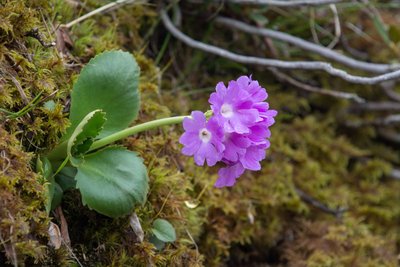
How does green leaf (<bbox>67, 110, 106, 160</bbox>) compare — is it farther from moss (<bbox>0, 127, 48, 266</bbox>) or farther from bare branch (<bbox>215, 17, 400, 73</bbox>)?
bare branch (<bbox>215, 17, 400, 73</bbox>)

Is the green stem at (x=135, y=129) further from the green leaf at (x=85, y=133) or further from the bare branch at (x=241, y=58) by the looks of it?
the bare branch at (x=241, y=58)

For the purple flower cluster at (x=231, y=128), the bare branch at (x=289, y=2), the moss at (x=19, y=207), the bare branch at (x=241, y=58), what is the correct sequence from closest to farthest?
1. the moss at (x=19, y=207)
2. the purple flower cluster at (x=231, y=128)
3. the bare branch at (x=241, y=58)
4. the bare branch at (x=289, y=2)

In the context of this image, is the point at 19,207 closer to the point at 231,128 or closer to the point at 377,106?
the point at 231,128

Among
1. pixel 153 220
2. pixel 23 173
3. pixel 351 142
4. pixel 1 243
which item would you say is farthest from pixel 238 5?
pixel 1 243

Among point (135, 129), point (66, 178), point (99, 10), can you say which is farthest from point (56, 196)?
point (99, 10)

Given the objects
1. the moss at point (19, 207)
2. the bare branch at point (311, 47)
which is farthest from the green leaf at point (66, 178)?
the bare branch at point (311, 47)

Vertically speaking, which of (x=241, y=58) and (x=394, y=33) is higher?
(x=241, y=58)

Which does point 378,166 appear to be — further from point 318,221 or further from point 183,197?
point 183,197
